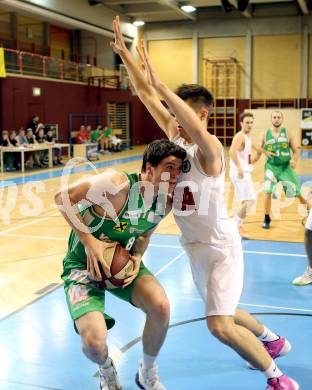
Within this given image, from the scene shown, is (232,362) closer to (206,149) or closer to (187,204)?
(187,204)

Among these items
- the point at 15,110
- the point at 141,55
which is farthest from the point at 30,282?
the point at 15,110

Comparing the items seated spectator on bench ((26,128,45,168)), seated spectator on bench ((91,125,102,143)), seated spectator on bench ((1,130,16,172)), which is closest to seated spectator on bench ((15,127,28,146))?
seated spectator on bench ((1,130,16,172))

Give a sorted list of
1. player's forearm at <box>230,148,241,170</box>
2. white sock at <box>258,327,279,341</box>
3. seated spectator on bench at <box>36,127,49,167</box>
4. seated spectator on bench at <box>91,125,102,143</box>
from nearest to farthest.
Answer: white sock at <box>258,327,279,341</box> < player's forearm at <box>230,148,241,170</box> < seated spectator on bench at <box>36,127,49,167</box> < seated spectator on bench at <box>91,125,102,143</box>

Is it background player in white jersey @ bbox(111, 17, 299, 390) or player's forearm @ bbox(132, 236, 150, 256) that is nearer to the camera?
background player in white jersey @ bbox(111, 17, 299, 390)

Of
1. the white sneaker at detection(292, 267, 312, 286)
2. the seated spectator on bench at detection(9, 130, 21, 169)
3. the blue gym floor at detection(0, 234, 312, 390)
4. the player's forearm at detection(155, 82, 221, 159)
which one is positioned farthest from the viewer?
the seated spectator on bench at detection(9, 130, 21, 169)

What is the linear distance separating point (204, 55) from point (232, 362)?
2768cm

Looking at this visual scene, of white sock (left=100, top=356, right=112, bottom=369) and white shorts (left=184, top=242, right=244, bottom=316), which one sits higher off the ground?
white shorts (left=184, top=242, right=244, bottom=316)

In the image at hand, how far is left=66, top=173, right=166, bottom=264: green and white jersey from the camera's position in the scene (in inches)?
124

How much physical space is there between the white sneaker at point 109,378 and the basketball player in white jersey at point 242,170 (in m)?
4.86

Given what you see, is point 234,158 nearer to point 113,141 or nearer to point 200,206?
point 200,206

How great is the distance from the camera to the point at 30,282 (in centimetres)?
569

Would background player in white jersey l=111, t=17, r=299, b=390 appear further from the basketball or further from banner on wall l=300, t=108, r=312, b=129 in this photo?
banner on wall l=300, t=108, r=312, b=129

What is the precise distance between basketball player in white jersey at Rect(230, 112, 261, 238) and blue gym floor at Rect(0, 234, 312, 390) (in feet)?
6.55

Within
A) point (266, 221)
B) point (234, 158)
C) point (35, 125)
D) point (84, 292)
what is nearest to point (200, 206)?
point (84, 292)
